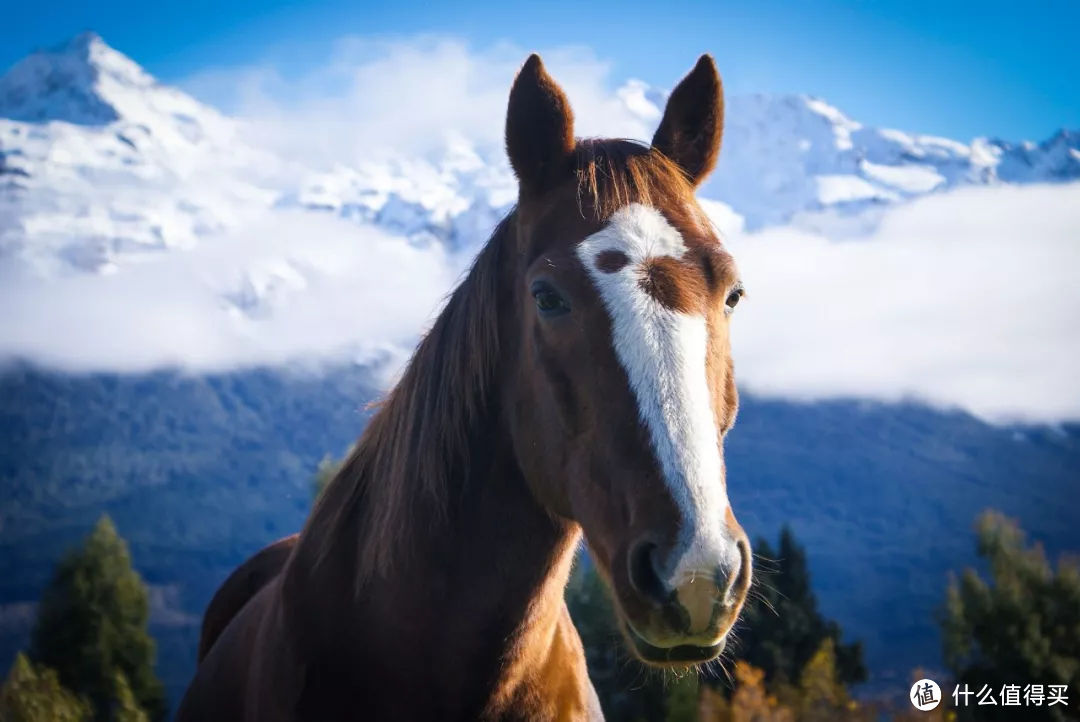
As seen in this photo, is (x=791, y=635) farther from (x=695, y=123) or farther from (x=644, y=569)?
(x=644, y=569)

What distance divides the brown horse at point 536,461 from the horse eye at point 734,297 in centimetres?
1

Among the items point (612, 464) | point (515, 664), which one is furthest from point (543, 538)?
point (612, 464)

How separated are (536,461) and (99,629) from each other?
1520 inches

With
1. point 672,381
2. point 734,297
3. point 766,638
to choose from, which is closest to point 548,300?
point 672,381

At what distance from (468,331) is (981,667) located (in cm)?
4017

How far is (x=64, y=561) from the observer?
1393 inches

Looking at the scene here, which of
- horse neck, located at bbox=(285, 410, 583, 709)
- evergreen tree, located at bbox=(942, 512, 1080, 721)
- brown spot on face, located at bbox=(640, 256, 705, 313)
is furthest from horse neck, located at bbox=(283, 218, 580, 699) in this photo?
evergreen tree, located at bbox=(942, 512, 1080, 721)

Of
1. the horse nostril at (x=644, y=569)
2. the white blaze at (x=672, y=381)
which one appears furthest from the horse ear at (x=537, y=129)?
the horse nostril at (x=644, y=569)

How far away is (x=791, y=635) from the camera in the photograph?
35.0 m

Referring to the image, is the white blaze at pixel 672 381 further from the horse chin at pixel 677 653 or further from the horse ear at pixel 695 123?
the horse ear at pixel 695 123

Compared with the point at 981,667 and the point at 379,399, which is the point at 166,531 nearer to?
the point at 981,667

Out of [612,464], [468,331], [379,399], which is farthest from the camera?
[379,399]

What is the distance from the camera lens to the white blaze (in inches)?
77.7

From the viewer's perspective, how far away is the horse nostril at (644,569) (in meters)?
2.04
